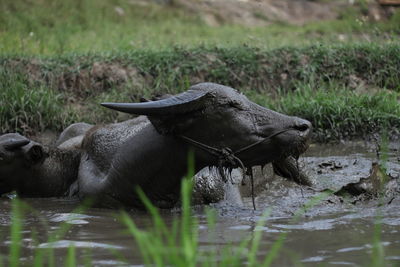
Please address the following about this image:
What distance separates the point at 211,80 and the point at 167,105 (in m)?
5.24

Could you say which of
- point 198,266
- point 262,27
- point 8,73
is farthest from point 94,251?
point 262,27

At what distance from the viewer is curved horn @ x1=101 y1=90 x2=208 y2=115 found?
17.2ft

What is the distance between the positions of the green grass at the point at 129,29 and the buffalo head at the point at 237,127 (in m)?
5.92

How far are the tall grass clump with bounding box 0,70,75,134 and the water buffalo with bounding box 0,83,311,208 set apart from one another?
2.52 m

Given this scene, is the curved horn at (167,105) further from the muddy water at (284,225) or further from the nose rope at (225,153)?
the muddy water at (284,225)

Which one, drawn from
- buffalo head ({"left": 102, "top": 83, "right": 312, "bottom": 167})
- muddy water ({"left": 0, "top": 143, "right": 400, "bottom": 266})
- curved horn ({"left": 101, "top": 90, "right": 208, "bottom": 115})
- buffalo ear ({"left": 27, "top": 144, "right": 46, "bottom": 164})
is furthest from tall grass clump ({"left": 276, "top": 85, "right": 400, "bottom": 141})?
curved horn ({"left": 101, "top": 90, "right": 208, "bottom": 115})

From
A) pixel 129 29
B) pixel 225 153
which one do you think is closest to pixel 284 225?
pixel 225 153

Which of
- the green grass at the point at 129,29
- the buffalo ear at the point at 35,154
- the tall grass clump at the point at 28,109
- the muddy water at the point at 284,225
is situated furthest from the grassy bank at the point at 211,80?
the buffalo ear at the point at 35,154

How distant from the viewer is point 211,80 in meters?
10.5

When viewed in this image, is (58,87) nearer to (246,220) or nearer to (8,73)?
(8,73)

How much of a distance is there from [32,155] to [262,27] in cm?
1257

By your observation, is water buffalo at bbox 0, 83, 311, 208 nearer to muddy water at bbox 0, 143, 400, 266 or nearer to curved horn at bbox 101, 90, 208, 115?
curved horn at bbox 101, 90, 208, 115

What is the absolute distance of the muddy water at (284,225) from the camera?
4.27 metres

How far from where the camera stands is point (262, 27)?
18.8 m
